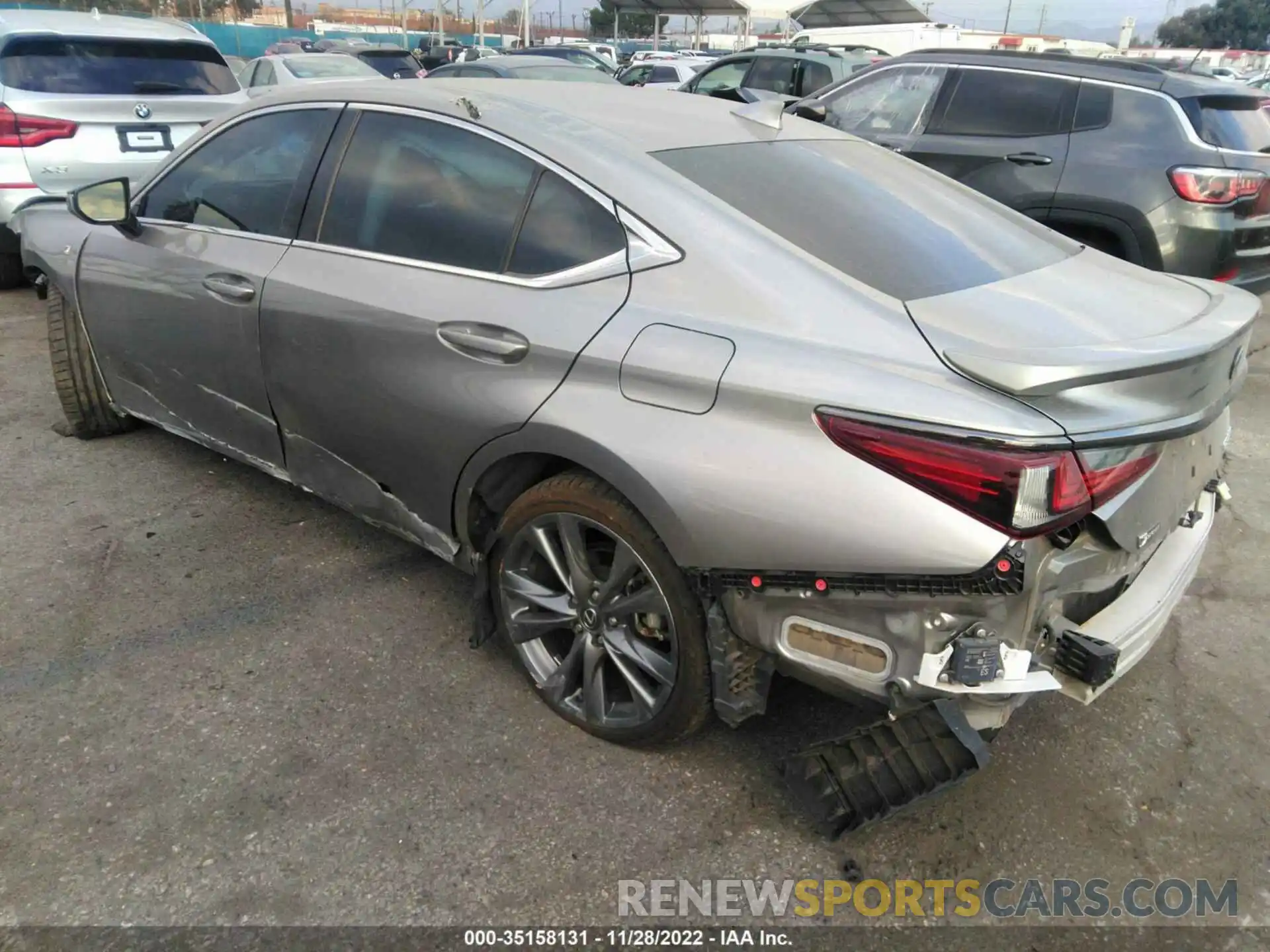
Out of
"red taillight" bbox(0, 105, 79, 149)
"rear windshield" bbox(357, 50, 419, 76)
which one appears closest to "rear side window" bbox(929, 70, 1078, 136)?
"red taillight" bbox(0, 105, 79, 149)

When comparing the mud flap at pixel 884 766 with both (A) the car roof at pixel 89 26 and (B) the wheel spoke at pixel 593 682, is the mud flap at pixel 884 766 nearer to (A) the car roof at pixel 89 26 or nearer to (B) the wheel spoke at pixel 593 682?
(B) the wheel spoke at pixel 593 682

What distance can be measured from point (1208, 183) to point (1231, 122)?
0.59m

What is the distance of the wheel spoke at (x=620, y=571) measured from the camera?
233 cm

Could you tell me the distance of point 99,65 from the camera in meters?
6.50

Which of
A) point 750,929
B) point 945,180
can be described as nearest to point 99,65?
point 945,180

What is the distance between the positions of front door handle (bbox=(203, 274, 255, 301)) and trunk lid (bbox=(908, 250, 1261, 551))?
219 cm

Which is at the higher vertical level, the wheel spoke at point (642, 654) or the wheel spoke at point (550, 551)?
the wheel spoke at point (550, 551)

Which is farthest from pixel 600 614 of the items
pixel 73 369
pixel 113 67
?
pixel 113 67

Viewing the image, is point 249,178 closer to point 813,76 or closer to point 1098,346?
point 1098,346

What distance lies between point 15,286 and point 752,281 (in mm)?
7534

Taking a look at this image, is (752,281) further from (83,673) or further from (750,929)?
(83,673)

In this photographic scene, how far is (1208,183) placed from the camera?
5191 mm

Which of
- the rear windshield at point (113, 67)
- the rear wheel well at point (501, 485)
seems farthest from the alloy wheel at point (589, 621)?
the rear windshield at point (113, 67)

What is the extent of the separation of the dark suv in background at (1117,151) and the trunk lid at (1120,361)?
2927 mm
